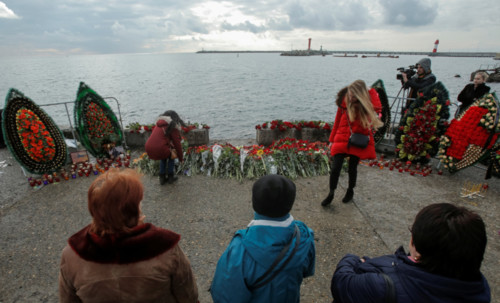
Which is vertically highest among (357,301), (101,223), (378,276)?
(101,223)

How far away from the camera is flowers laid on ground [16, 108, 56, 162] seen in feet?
17.1

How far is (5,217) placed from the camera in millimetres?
3973

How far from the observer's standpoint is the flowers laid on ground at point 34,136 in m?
5.20

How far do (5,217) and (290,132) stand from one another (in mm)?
6007

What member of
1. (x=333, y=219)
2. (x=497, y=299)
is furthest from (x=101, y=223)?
(x=497, y=299)

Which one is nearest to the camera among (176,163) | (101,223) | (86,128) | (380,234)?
(101,223)

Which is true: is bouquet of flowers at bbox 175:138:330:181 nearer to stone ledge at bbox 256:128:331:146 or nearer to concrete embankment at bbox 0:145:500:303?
concrete embankment at bbox 0:145:500:303

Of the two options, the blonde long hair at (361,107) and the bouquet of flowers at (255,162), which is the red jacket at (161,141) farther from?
the blonde long hair at (361,107)

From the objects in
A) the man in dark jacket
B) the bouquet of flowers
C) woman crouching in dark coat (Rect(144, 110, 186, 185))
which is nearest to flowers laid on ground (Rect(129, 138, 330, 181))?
the bouquet of flowers

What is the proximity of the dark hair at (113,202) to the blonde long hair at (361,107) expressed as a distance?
2960 mm

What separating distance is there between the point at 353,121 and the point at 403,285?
2.59 metres

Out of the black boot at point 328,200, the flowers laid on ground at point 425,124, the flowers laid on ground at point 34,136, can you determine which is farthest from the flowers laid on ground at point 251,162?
the flowers laid on ground at point 425,124

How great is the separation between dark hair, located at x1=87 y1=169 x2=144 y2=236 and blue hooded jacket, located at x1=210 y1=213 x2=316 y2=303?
628 millimetres

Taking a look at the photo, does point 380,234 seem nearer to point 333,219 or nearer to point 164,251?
point 333,219
